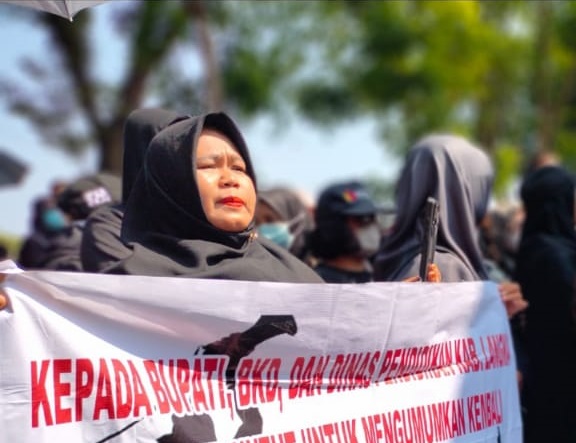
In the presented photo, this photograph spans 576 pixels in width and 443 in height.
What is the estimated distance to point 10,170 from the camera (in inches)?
344

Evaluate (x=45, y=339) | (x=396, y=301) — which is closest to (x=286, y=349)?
(x=396, y=301)

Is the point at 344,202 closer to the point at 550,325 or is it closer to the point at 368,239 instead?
the point at 368,239

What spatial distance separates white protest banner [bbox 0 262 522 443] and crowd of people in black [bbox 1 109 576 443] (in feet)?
0.65

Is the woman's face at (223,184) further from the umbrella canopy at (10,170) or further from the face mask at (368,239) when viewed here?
the umbrella canopy at (10,170)

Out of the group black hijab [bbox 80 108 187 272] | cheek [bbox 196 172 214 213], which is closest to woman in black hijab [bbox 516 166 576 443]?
black hijab [bbox 80 108 187 272]

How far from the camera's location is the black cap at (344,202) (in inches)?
204

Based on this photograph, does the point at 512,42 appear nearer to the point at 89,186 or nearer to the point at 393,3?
the point at 393,3

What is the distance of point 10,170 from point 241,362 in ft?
20.4

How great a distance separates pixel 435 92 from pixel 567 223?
12.4m

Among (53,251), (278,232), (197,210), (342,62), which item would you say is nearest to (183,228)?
(197,210)

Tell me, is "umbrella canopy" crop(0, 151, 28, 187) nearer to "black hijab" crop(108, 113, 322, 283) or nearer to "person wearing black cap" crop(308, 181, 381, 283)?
"person wearing black cap" crop(308, 181, 381, 283)

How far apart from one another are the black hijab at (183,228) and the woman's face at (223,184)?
30mm

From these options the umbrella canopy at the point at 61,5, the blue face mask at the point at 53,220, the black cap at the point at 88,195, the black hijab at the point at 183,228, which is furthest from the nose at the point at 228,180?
the blue face mask at the point at 53,220

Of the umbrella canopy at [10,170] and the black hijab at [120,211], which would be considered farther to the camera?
the umbrella canopy at [10,170]
